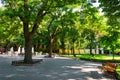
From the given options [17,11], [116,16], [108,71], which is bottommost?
[108,71]

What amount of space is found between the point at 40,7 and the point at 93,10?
218 inches

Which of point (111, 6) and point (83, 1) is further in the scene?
point (83, 1)

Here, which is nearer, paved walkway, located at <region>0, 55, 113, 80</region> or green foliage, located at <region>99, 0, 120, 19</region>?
green foliage, located at <region>99, 0, 120, 19</region>

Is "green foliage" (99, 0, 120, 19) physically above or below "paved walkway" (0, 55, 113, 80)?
above

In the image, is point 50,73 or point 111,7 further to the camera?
point 50,73

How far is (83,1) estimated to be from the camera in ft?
102

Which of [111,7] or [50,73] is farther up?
[111,7]

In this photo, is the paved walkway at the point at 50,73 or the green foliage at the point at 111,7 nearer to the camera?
the green foliage at the point at 111,7

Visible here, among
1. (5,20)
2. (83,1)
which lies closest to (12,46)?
(5,20)

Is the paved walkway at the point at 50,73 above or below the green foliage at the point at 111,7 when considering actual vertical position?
below

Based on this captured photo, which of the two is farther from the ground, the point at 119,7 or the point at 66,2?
the point at 66,2

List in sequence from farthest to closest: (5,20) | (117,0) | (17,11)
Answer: (5,20) < (17,11) < (117,0)

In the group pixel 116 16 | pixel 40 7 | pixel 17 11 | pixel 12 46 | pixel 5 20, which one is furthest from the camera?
pixel 12 46

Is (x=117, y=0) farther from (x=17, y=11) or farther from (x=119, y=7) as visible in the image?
(x=17, y=11)
